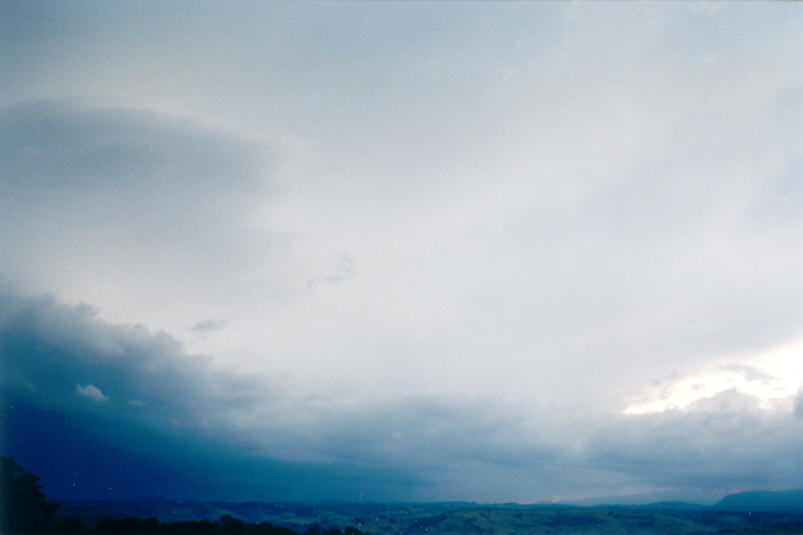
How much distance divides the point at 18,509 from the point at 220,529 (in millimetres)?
22730

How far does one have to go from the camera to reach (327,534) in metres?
72.8

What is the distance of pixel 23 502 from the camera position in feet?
174

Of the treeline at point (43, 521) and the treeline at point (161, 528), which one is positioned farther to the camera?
the treeline at point (161, 528)

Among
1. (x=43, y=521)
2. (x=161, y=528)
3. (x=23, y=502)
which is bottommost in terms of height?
(x=161, y=528)

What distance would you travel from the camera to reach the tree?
4916 centimetres

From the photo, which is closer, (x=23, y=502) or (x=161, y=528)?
(x=23, y=502)

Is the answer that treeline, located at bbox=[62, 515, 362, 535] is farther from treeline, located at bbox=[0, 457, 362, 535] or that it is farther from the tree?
the tree

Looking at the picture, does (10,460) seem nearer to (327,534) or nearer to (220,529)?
(220,529)

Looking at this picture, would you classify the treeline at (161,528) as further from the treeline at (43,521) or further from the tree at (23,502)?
the tree at (23,502)

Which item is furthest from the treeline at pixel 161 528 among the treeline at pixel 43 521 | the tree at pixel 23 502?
the tree at pixel 23 502

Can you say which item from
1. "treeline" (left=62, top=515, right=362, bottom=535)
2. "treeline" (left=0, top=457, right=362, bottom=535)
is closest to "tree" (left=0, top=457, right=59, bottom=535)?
"treeline" (left=0, top=457, right=362, bottom=535)

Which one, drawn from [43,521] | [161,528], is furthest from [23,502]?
[161,528]

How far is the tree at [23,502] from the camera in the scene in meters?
49.2

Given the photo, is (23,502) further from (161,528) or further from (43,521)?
(161,528)
